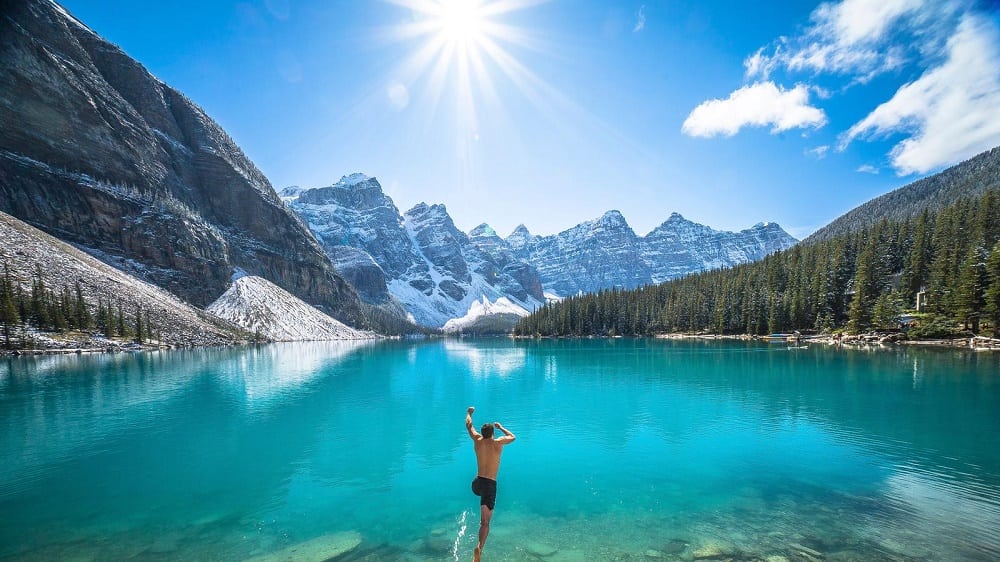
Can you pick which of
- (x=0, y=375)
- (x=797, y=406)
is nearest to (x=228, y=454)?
(x=797, y=406)

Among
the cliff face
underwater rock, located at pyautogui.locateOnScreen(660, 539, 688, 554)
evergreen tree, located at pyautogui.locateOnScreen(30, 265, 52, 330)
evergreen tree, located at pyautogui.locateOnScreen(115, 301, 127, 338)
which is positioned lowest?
underwater rock, located at pyautogui.locateOnScreen(660, 539, 688, 554)

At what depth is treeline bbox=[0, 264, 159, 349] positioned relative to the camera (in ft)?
234

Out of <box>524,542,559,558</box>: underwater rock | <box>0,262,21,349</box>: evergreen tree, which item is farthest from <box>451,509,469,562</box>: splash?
<box>0,262,21,349</box>: evergreen tree

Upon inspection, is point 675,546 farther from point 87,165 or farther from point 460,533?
point 87,165

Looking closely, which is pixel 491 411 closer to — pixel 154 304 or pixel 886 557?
pixel 886 557

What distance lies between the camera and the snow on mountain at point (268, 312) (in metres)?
156

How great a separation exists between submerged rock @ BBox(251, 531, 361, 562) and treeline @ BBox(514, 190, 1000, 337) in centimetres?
8511

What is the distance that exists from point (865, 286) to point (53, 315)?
16426 cm

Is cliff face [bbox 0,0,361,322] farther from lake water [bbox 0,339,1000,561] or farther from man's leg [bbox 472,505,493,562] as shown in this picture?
man's leg [bbox 472,505,493,562]

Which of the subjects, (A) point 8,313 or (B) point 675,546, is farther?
(A) point 8,313

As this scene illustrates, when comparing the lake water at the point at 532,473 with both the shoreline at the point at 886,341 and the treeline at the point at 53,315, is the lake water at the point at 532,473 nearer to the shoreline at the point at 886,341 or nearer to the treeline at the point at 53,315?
the shoreline at the point at 886,341

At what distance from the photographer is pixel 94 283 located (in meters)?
100

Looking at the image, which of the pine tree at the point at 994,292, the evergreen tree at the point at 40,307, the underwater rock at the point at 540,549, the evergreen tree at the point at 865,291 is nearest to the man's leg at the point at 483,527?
the underwater rock at the point at 540,549

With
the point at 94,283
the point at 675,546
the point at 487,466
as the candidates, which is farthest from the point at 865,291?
the point at 94,283
